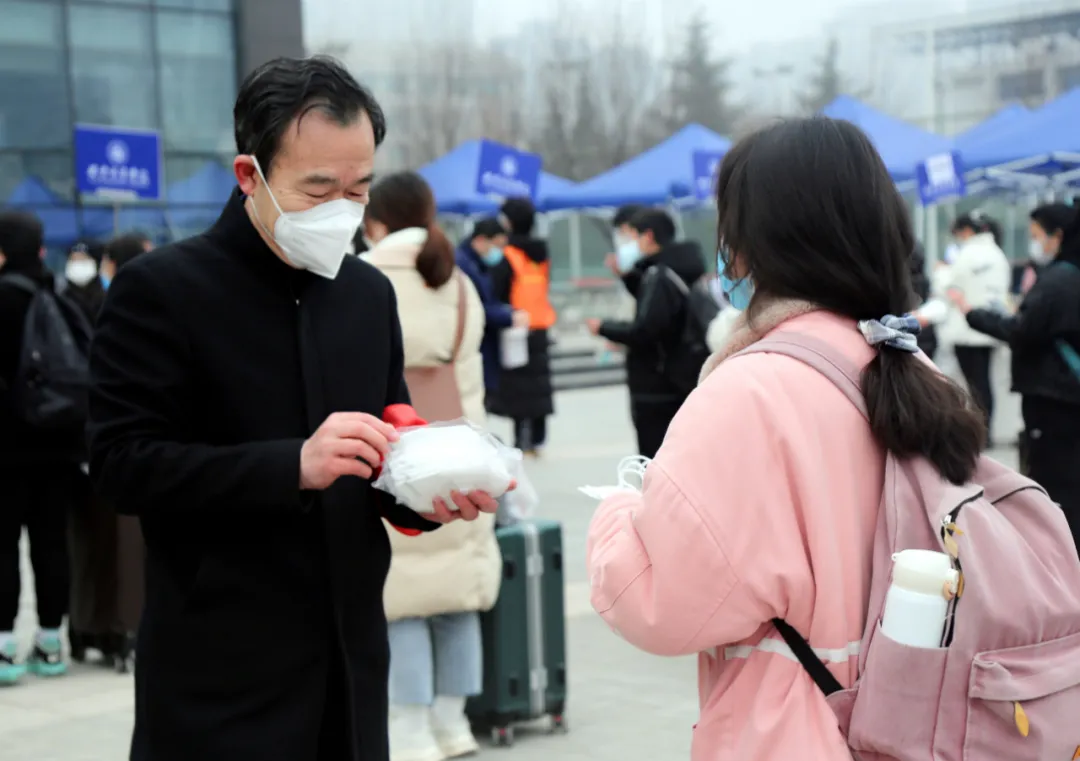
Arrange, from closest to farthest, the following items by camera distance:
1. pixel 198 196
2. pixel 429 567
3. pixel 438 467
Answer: pixel 438 467 → pixel 429 567 → pixel 198 196

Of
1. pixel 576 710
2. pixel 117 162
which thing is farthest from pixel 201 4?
pixel 576 710

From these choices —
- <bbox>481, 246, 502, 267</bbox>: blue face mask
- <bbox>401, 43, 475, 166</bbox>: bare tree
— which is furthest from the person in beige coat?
<bbox>401, 43, 475, 166</bbox>: bare tree

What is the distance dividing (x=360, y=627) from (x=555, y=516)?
7469 mm

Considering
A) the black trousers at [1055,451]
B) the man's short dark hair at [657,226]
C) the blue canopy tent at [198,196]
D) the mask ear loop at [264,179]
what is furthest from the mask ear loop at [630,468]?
the blue canopy tent at [198,196]

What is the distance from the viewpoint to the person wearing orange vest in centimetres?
1239

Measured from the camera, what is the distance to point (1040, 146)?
55.0 ft

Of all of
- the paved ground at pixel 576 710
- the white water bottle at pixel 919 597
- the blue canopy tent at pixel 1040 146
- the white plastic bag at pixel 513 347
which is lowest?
the paved ground at pixel 576 710

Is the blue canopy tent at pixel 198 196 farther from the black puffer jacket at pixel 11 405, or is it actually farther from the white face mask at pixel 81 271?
the black puffer jacket at pixel 11 405

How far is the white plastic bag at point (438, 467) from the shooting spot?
237cm

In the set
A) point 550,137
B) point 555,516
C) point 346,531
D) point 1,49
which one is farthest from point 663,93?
point 346,531

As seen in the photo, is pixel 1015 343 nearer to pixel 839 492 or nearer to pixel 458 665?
pixel 458 665

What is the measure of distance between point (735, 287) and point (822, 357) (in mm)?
245

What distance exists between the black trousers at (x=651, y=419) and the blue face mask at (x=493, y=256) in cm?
533

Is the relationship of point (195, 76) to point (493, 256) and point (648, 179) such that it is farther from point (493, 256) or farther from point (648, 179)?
point (493, 256)
